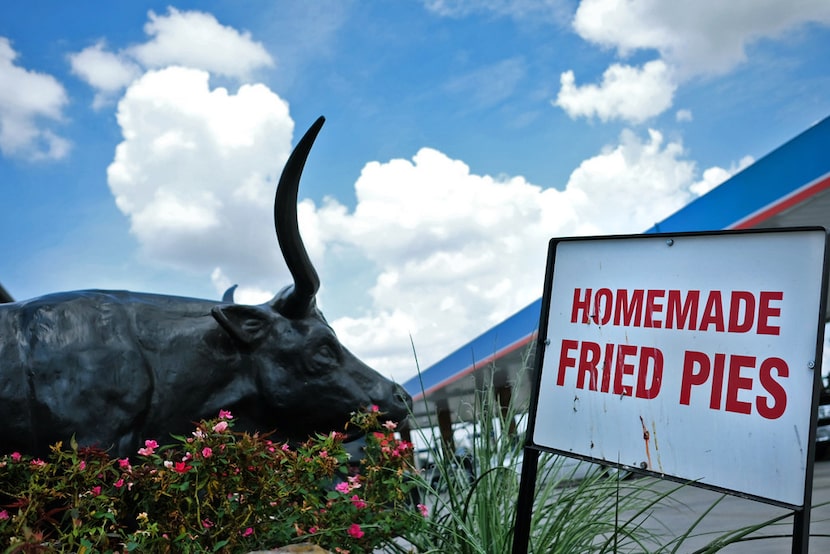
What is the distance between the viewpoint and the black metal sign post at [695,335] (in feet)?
6.12

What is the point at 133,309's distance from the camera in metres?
3.95

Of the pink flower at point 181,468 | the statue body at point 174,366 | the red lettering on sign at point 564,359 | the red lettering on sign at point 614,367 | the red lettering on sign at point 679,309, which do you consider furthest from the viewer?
the statue body at point 174,366

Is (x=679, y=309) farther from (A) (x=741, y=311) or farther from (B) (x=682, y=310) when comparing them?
(A) (x=741, y=311)

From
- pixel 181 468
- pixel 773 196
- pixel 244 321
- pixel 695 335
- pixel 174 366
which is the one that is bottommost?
pixel 181 468

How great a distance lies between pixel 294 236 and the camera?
3861mm

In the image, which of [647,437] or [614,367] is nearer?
[647,437]

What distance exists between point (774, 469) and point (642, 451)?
1.09 feet

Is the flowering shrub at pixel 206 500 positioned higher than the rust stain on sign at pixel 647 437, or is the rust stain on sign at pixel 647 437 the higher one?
the rust stain on sign at pixel 647 437

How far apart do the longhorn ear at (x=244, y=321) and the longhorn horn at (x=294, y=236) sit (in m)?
0.15

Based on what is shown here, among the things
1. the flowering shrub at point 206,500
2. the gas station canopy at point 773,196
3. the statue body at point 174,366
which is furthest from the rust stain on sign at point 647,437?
the gas station canopy at point 773,196

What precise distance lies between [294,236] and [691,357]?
2334 millimetres

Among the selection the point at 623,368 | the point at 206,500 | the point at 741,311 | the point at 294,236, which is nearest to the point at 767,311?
the point at 741,311

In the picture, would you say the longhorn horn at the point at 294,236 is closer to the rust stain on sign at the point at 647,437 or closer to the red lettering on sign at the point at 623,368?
the red lettering on sign at the point at 623,368

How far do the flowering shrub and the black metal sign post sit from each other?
30.6 inches
